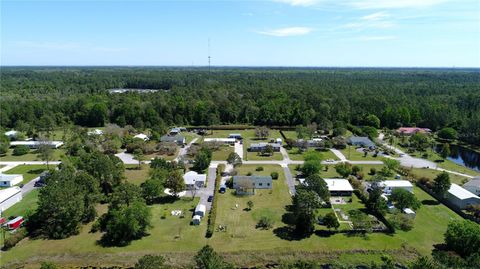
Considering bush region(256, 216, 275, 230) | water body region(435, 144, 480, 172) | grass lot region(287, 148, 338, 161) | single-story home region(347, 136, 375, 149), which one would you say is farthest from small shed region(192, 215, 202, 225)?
water body region(435, 144, 480, 172)

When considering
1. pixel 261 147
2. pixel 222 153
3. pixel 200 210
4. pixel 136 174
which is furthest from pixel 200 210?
pixel 261 147

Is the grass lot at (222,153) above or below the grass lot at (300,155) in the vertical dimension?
above

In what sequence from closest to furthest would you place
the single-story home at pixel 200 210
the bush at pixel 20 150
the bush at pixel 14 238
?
the bush at pixel 14 238 < the single-story home at pixel 200 210 < the bush at pixel 20 150

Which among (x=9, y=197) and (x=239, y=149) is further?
(x=239, y=149)

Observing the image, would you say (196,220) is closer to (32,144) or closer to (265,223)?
(265,223)

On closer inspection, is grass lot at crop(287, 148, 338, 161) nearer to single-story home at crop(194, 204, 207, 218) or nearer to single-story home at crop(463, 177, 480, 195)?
single-story home at crop(463, 177, 480, 195)

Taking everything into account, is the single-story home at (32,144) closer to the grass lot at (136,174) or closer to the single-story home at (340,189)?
the grass lot at (136,174)

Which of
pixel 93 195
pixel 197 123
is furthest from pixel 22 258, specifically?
pixel 197 123

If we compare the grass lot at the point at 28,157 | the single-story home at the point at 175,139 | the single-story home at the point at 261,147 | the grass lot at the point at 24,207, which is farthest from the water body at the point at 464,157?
the grass lot at the point at 28,157
